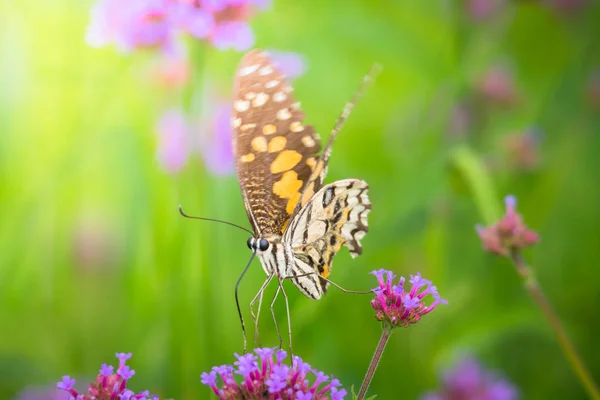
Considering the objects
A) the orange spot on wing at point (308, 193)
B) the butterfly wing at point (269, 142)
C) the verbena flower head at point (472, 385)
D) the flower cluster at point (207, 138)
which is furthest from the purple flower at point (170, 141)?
the verbena flower head at point (472, 385)

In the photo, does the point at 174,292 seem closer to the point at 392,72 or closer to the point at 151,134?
the point at 151,134

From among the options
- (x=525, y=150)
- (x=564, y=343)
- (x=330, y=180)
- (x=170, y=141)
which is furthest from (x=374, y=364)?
(x=525, y=150)

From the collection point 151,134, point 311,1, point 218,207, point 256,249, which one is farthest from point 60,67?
point 256,249

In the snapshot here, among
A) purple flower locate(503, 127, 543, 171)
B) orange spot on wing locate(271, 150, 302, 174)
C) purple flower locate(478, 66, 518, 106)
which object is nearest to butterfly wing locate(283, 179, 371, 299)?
orange spot on wing locate(271, 150, 302, 174)

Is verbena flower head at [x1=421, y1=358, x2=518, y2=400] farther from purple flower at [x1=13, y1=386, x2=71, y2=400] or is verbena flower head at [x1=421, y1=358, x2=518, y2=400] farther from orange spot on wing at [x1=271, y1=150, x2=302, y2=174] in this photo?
purple flower at [x1=13, y1=386, x2=71, y2=400]

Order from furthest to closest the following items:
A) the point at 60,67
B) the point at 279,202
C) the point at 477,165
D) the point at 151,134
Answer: the point at 60,67 → the point at 151,134 → the point at 477,165 → the point at 279,202

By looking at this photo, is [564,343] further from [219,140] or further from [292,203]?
[219,140]

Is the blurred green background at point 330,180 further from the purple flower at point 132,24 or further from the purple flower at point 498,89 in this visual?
the purple flower at point 132,24
